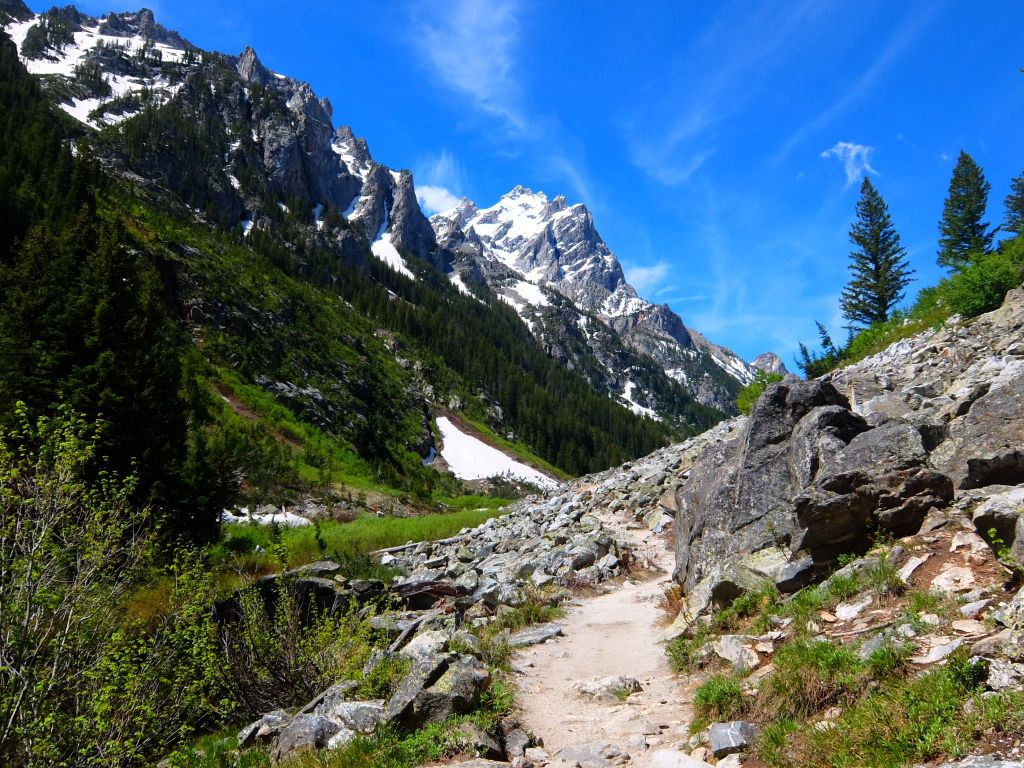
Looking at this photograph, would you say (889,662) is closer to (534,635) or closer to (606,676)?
(606,676)

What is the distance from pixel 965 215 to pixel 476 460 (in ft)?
168

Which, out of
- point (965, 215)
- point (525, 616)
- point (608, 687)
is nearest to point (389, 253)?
point (965, 215)

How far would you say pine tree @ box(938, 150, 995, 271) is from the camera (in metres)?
43.0

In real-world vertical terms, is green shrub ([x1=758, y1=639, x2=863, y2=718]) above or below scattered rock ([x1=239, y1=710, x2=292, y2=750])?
above

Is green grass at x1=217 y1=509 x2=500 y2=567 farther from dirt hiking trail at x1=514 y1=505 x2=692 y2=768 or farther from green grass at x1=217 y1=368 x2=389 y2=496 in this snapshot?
dirt hiking trail at x1=514 y1=505 x2=692 y2=768

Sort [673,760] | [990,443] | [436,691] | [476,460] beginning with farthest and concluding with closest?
[476,460]
[990,443]
[436,691]
[673,760]

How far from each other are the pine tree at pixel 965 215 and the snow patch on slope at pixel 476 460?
135 feet

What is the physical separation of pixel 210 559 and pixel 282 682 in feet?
37.1

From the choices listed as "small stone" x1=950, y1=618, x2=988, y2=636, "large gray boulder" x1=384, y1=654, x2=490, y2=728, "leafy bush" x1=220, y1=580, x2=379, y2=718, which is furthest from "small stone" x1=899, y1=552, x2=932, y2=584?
"leafy bush" x1=220, y1=580, x2=379, y2=718

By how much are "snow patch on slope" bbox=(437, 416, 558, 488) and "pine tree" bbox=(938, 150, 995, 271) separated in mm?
41060

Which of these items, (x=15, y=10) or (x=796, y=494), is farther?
(x=15, y=10)

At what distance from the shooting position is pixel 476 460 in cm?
6322

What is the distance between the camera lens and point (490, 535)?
2250 centimetres

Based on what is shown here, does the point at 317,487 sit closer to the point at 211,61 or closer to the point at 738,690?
the point at 738,690
